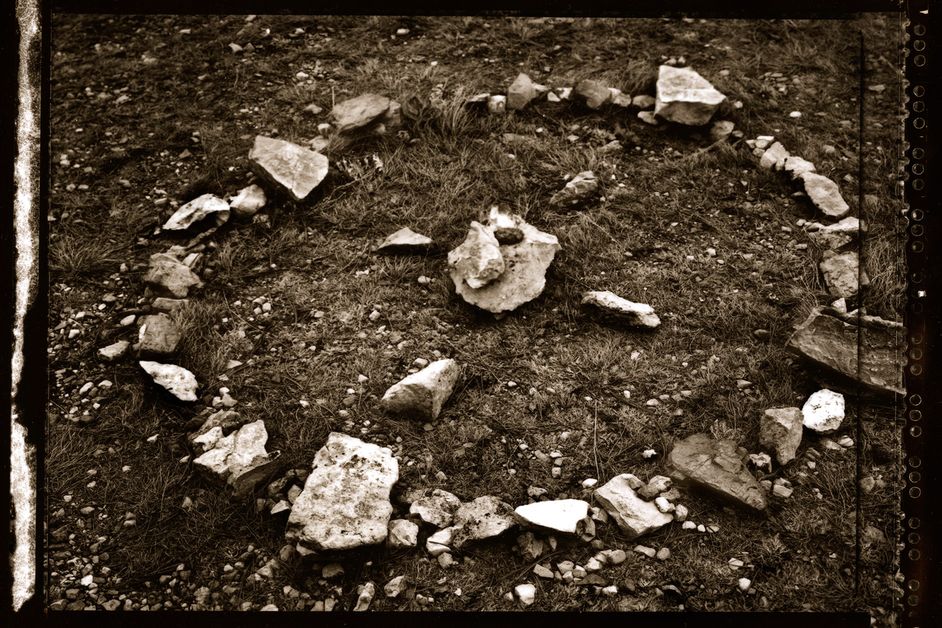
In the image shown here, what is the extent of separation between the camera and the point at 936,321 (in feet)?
6.14

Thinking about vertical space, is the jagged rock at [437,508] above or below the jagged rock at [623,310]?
below

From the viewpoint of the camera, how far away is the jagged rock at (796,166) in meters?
3.10

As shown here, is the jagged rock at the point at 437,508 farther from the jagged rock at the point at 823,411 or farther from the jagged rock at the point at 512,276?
the jagged rock at the point at 823,411

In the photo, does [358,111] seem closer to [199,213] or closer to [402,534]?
[199,213]

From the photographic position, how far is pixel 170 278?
2801 mm

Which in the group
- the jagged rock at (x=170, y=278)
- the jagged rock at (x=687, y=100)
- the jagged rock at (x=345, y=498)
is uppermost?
the jagged rock at (x=687, y=100)

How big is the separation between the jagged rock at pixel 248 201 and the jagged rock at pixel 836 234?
249cm

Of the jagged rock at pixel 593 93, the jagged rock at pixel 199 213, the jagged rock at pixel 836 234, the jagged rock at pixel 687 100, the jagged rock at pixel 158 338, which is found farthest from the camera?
the jagged rock at pixel 593 93

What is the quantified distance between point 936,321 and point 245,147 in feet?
9.61

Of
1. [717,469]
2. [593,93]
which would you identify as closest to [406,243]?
[593,93]

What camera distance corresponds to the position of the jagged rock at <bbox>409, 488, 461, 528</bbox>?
2.21 m

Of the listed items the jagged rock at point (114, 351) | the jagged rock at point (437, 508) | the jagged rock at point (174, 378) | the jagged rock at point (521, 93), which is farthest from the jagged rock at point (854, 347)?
the jagged rock at point (114, 351)

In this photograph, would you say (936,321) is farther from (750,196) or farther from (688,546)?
(750,196)

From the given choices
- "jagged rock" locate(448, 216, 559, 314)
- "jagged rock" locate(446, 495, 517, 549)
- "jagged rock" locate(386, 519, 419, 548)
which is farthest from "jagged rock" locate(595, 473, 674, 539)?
"jagged rock" locate(448, 216, 559, 314)
